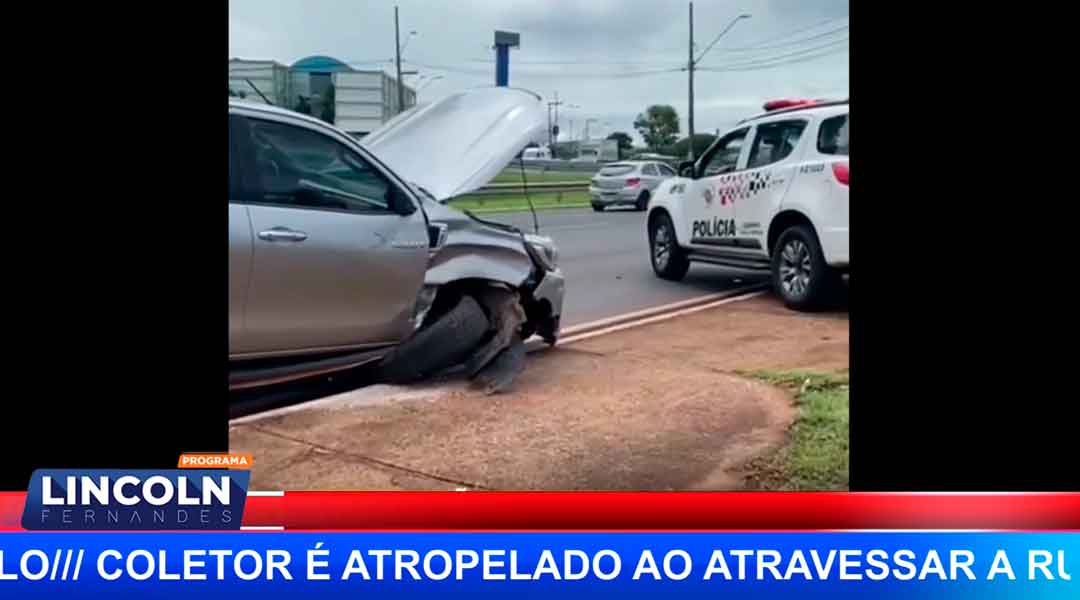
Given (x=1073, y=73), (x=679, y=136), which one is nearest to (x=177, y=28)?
(x=679, y=136)

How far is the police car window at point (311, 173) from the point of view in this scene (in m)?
3.40

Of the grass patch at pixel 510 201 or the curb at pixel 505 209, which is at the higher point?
the grass patch at pixel 510 201

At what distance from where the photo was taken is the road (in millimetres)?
3834

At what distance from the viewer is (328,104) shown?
336cm

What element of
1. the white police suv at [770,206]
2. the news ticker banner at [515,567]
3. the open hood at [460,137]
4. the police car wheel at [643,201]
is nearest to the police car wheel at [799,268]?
the white police suv at [770,206]

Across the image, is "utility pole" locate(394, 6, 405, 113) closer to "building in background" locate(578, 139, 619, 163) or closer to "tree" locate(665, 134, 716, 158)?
"building in background" locate(578, 139, 619, 163)

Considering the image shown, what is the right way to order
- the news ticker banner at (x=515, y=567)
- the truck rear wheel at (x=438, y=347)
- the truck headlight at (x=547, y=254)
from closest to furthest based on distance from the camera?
the news ticker banner at (x=515, y=567) → the truck rear wheel at (x=438, y=347) → the truck headlight at (x=547, y=254)

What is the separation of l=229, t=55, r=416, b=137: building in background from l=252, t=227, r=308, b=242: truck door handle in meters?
0.37

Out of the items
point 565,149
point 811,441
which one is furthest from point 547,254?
point 811,441

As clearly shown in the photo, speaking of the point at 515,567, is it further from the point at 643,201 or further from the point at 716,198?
the point at 716,198

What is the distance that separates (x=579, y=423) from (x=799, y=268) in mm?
1800

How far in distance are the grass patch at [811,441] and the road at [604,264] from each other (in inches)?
22.5

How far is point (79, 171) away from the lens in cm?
323

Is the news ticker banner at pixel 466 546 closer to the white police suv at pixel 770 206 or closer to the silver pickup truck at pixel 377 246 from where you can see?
the silver pickup truck at pixel 377 246
